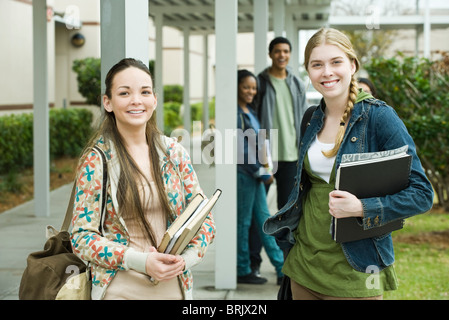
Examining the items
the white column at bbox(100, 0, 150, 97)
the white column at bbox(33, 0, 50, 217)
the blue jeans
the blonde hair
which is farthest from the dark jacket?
the white column at bbox(33, 0, 50, 217)

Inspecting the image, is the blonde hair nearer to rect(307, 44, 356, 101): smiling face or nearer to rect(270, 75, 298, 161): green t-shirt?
Result: rect(307, 44, 356, 101): smiling face

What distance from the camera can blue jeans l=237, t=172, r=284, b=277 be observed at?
6289mm

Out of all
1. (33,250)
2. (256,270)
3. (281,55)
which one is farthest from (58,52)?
(256,270)

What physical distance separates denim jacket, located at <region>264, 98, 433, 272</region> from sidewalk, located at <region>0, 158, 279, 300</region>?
300 centimetres

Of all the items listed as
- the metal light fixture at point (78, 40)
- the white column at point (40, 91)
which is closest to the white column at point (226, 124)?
the white column at point (40, 91)

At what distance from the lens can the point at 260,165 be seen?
6.19m

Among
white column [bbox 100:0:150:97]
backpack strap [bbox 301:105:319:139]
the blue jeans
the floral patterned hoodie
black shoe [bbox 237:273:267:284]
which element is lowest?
black shoe [bbox 237:273:267:284]

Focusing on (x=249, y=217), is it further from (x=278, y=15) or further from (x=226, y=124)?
(x=278, y=15)

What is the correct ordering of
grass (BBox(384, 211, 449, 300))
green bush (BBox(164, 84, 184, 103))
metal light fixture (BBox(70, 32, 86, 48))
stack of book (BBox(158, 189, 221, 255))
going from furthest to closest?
green bush (BBox(164, 84, 184, 103)), metal light fixture (BBox(70, 32, 86, 48)), grass (BBox(384, 211, 449, 300)), stack of book (BBox(158, 189, 221, 255))

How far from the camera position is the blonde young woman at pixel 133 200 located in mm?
2404

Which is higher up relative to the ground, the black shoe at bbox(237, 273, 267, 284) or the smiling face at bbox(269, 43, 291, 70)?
the smiling face at bbox(269, 43, 291, 70)

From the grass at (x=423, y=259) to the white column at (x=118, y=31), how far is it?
398 cm

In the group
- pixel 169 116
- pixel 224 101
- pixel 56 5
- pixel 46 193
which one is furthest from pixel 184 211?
pixel 169 116

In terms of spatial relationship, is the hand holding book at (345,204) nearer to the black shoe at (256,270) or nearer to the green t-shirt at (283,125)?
the green t-shirt at (283,125)
